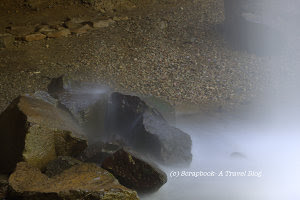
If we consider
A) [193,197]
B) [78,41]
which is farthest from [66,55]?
[193,197]

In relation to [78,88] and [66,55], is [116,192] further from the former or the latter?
[66,55]

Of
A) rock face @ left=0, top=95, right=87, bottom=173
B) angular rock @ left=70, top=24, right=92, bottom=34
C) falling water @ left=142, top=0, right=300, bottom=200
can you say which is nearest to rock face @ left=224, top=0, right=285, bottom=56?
falling water @ left=142, top=0, right=300, bottom=200

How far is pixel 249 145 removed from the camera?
482cm

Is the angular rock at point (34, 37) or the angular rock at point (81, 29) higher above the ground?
the angular rock at point (81, 29)

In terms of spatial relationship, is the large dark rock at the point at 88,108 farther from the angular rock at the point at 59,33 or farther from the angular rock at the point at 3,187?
the angular rock at the point at 59,33

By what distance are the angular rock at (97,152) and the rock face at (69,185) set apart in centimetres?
52

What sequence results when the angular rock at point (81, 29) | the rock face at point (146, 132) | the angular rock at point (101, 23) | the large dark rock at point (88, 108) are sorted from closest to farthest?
the rock face at point (146, 132)
the large dark rock at point (88, 108)
the angular rock at point (81, 29)
the angular rock at point (101, 23)

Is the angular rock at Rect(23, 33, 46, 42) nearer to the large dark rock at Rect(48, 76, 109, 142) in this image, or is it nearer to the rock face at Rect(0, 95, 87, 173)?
the large dark rock at Rect(48, 76, 109, 142)

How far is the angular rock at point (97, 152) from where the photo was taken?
3.99m

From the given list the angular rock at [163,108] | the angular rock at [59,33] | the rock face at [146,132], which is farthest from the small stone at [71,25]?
the rock face at [146,132]

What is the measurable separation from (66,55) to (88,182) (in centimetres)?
421

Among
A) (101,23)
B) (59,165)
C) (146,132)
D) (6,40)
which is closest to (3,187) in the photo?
(59,165)

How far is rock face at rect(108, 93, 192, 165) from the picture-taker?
414 cm

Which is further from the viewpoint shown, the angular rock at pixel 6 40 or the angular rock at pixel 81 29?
the angular rock at pixel 81 29
